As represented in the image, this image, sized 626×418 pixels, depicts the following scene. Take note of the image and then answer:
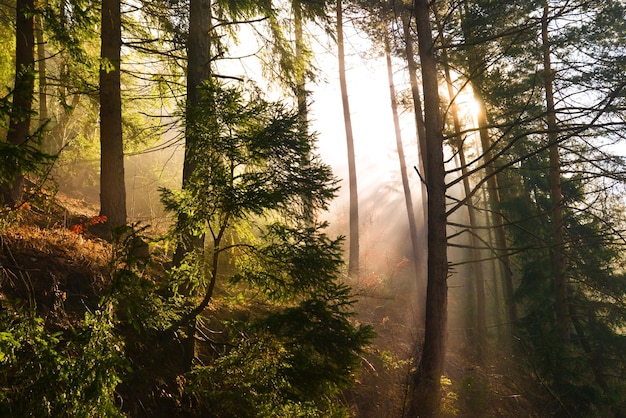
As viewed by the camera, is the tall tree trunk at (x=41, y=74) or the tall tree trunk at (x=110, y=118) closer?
the tall tree trunk at (x=110, y=118)

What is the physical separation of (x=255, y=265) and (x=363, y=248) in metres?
25.7

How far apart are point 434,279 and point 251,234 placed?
3.02 m

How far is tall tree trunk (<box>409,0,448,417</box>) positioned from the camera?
22.7ft

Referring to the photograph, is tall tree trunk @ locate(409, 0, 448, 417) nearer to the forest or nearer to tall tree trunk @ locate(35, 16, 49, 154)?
the forest

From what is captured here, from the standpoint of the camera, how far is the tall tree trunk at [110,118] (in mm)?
7578

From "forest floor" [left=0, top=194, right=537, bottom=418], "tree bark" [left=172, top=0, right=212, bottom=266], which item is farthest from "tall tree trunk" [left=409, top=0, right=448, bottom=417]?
"tree bark" [left=172, top=0, right=212, bottom=266]

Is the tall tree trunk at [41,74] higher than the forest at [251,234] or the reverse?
higher

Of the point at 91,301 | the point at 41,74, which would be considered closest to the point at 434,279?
the point at 91,301

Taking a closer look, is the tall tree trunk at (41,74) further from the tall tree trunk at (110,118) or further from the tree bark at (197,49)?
the tree bark at (197,49)

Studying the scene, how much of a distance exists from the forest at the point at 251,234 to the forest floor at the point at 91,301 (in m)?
0.04

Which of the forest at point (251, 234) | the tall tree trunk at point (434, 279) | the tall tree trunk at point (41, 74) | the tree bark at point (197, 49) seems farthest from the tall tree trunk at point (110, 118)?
the tall tree trunk at point (434, 279)

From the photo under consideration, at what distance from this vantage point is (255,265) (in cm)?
544

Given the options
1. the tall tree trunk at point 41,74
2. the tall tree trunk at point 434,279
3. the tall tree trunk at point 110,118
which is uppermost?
the tall tree trunk at point 41,74

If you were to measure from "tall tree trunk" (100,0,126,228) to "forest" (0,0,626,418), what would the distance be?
1.3 inches
